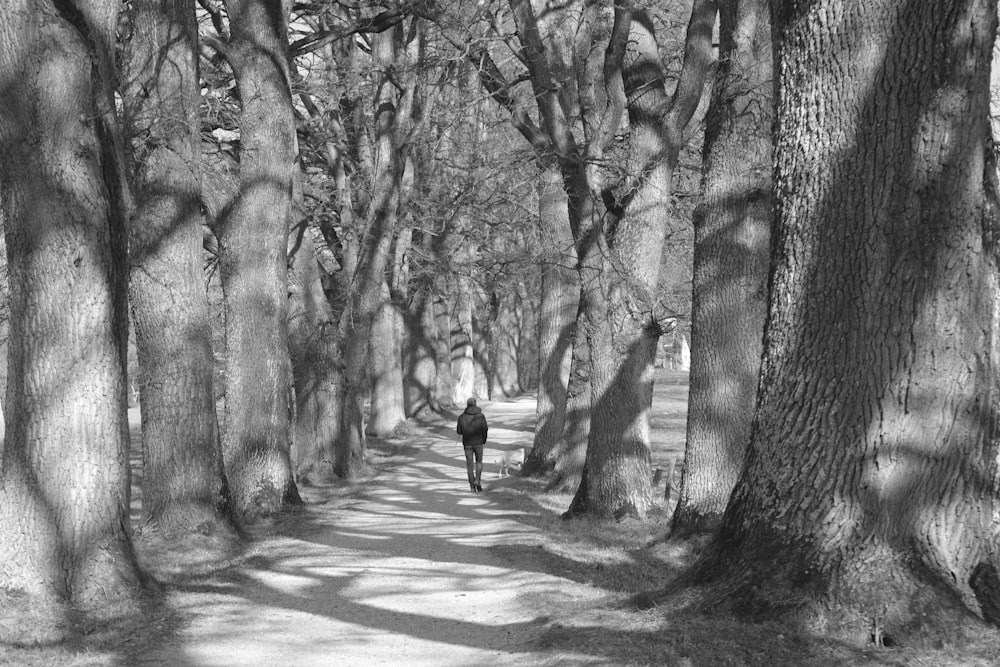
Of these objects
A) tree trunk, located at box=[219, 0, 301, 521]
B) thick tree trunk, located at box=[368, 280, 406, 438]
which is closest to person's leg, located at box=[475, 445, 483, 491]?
tree trunk, located at box=[219, 0, 301, 521]

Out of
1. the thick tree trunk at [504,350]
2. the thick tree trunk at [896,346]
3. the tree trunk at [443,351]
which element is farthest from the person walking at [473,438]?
the thick tree trunk at [504,350]

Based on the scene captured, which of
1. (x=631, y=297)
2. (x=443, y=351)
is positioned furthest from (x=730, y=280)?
(x=443, y=351)

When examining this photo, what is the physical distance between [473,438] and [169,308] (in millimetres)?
7719

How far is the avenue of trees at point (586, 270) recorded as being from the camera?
6238 mm

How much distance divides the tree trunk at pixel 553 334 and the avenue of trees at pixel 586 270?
0.27 feet

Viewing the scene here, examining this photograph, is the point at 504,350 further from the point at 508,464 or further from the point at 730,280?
the point at 730,280

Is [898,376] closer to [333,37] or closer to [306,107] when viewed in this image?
[333,37]

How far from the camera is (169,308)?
39.4 ft

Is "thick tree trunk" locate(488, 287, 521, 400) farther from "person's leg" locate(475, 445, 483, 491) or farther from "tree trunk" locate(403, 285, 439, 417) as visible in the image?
"person's leg" locate(475, 445, 483, 491)

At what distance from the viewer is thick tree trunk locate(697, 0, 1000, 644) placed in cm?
616

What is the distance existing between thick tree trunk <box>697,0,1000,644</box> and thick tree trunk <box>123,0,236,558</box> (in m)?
7.24

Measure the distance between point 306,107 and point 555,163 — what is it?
9.88 metres

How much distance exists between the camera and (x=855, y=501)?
20.6 ft

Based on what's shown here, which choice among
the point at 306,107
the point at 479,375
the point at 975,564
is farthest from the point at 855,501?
the point at 479,375
